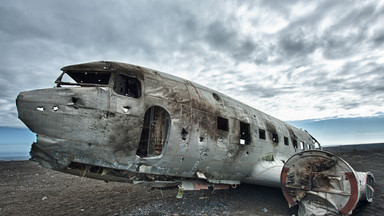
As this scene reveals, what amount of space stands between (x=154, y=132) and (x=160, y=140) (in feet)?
1.12

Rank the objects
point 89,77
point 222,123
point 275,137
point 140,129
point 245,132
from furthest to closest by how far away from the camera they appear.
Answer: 1. point 275,137
2. point 245,132
3. point 222,123
4. point 89,77
5. point 140,129

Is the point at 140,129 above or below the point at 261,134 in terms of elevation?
below

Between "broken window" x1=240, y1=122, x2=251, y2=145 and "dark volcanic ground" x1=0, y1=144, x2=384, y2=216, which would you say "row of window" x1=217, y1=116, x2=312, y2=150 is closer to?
"broken window" x1=240, y1=122, x2=251, y2=145

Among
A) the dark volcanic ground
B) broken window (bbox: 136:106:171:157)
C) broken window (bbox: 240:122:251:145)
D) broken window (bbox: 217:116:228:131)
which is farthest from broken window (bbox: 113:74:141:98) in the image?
broken window (bbox: 240:122:251:145)

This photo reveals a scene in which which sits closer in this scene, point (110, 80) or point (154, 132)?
point (110, 80)

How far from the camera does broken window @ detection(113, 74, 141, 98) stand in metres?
5.74

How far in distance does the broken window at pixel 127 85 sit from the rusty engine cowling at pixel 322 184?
595cm

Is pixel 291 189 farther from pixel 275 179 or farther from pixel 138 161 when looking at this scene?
pixel 138 161

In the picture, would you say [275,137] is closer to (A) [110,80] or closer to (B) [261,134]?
(B) [261,134]

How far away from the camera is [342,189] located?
5.74m

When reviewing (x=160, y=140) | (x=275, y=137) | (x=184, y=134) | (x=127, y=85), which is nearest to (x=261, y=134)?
(x=275, y=137)

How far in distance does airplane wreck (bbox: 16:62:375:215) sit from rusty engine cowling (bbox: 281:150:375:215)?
1.0 inches

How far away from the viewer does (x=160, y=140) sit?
636 cm

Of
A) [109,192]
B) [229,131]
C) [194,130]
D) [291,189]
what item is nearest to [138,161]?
[194,130]
